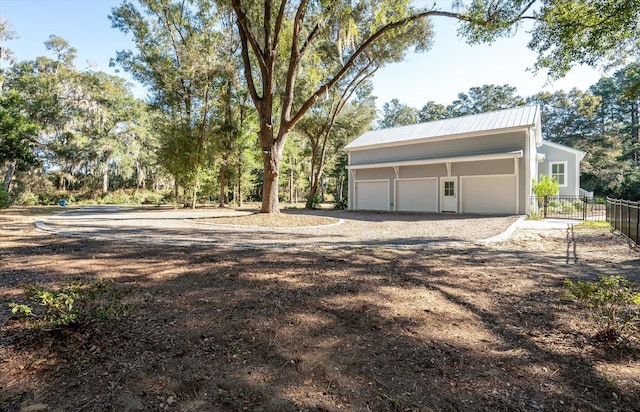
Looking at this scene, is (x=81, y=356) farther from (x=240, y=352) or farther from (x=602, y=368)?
(x=602, y=368)

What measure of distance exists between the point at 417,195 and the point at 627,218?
385 inches

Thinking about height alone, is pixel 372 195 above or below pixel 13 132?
below

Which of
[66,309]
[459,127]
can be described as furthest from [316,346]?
[459,127]

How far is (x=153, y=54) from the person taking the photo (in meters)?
17.7

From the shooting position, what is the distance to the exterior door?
51.2ft

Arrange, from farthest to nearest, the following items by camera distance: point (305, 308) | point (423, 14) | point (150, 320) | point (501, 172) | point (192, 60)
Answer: point (192, 60) < point (501, 172) < point (423, 14) < point (305, 308) < point (150, 320)

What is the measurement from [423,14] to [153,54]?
50.5 feet

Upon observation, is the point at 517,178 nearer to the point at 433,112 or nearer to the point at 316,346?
the point at 316,346

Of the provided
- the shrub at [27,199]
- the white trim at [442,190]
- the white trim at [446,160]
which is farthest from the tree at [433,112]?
the shrub at [27,199]

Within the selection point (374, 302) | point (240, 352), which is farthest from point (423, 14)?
point (240, 352)

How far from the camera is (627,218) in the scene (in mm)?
7449

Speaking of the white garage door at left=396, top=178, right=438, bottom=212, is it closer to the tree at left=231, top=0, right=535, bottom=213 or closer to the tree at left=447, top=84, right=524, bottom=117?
the tree at left=231, top=0, right=535, bottom=213

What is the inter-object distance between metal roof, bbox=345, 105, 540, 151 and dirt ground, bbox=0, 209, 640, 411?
12406 mm

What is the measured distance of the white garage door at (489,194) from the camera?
14.2 metres
